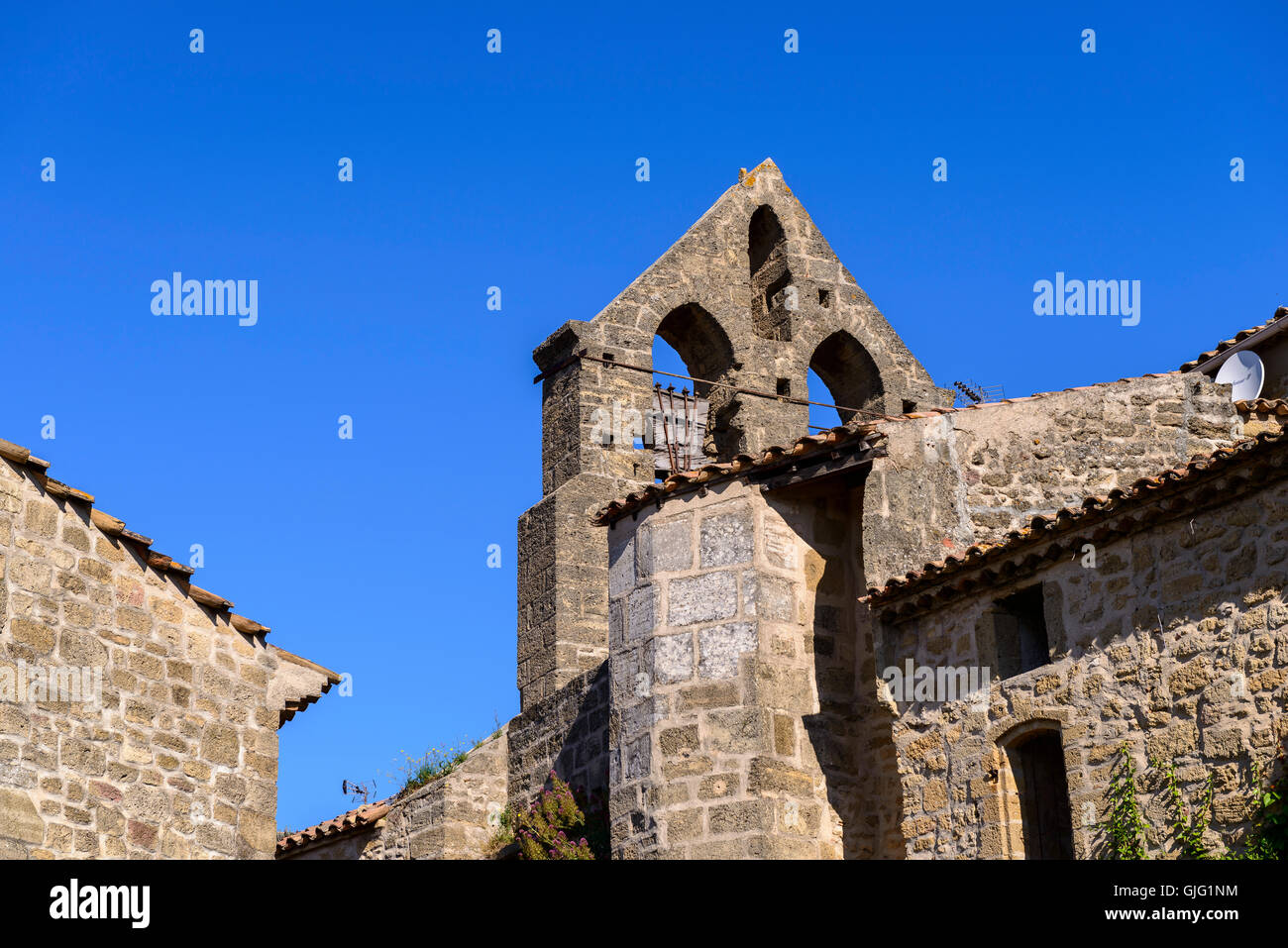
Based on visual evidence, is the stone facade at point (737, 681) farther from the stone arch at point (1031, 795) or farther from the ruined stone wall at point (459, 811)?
the ruined stone wall at point (459, 811)

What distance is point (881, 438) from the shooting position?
14.0 m

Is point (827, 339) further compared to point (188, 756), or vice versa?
point (827, 339)

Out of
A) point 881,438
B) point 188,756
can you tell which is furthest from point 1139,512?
point 188,756

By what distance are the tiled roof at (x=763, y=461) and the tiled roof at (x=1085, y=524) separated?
130 cm

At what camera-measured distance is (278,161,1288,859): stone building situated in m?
11.1

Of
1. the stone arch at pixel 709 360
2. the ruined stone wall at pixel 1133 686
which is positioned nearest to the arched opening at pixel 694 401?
the stone arch at pixel 709 360

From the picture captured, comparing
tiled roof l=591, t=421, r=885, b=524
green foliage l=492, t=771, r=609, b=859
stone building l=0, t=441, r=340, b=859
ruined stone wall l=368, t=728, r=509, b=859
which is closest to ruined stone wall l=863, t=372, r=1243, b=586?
tiled roof l=591, t=421, r=885, b=524

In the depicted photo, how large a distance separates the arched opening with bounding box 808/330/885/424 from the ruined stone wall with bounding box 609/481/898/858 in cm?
610

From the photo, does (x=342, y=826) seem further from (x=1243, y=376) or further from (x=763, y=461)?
(x=1243, y=376)

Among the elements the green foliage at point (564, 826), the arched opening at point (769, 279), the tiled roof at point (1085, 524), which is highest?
the arched opening at point (769, 279)

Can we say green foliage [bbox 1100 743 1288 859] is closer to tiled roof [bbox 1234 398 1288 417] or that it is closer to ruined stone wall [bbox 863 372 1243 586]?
ruined stone wall [bbox 863 372 1243 586]

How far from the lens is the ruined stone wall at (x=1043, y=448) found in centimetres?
1459
